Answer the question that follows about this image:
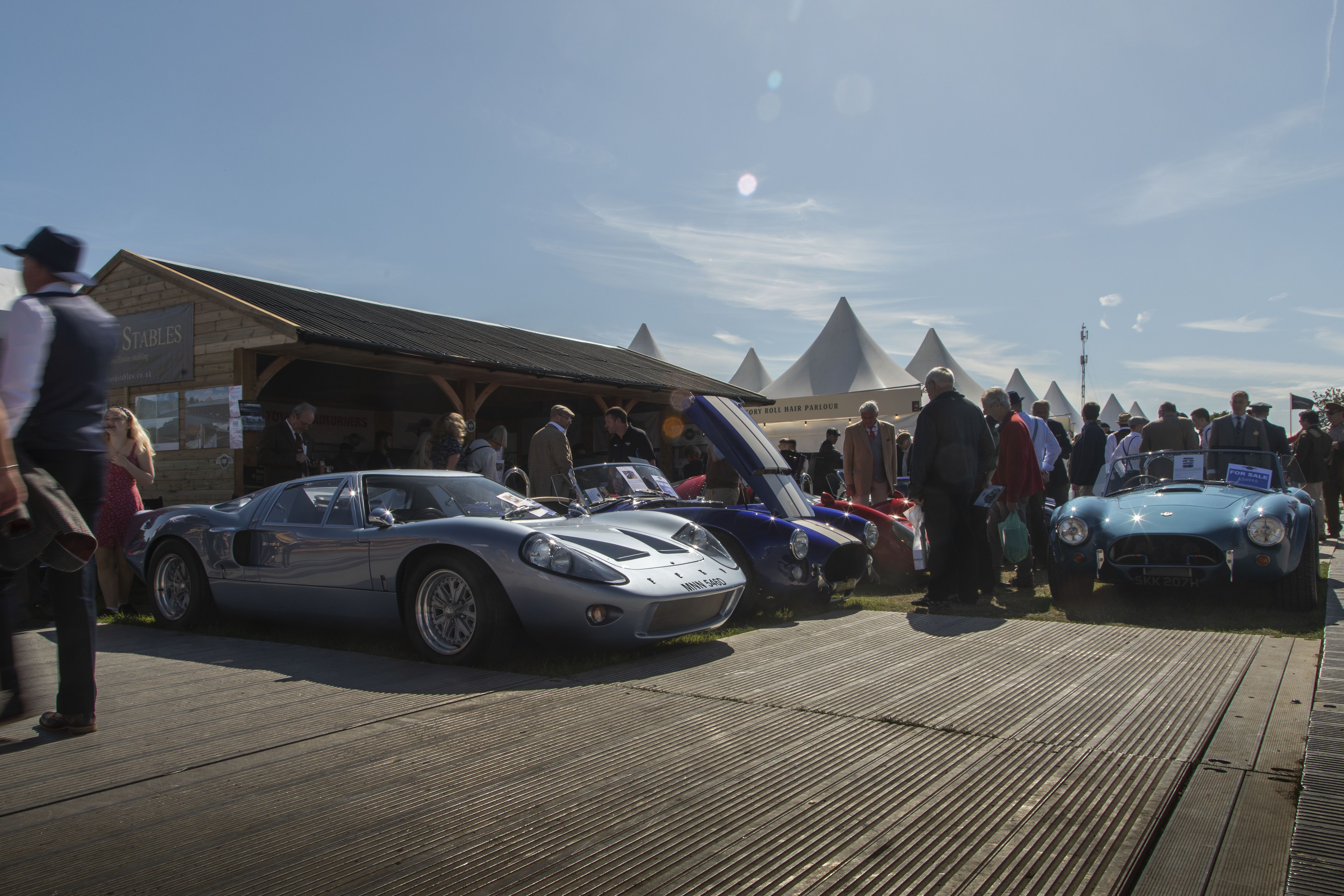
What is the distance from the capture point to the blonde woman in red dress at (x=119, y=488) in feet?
21.2

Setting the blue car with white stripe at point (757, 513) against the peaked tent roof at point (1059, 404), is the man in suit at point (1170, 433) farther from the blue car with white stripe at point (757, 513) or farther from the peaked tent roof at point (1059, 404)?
the peaked tent roof at point (1059, 404)

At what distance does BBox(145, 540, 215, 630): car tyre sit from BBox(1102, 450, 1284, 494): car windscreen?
6958mm

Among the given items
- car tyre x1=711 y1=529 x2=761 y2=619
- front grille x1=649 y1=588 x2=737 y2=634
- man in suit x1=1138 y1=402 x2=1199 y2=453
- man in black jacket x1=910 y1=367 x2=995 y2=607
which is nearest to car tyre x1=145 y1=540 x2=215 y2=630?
front grille x1=649 y1=588 x2=737 y2=634

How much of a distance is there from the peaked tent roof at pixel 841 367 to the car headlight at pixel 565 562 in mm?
24309

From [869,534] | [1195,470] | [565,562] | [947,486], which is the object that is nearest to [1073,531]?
[947,486]

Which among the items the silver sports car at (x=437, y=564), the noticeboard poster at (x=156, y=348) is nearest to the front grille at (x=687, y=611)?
the silver sports car at (x=437, y=564)

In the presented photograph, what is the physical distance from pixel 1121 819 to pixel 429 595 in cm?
338

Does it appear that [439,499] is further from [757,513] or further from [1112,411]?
[1112,411]

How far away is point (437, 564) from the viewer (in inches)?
175

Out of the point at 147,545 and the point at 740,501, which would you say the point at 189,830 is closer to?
the point at 147,545

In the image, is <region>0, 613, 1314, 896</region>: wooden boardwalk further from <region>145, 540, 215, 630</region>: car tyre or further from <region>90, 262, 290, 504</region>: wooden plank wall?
<region>90, 262, 290, 504</region>: wooden plank wall

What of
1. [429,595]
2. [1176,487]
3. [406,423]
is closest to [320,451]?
[406,423]

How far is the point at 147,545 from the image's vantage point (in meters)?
6.07

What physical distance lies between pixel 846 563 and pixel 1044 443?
365 centimetres
